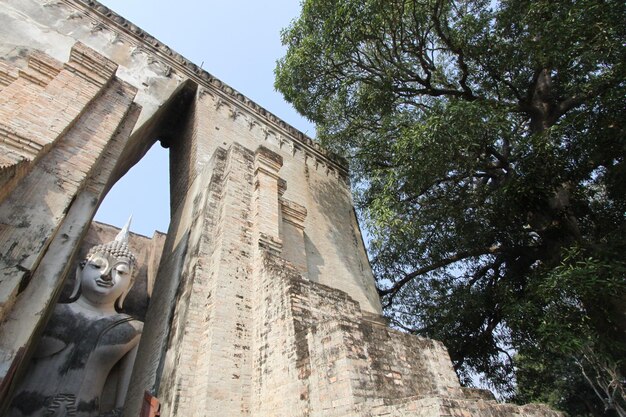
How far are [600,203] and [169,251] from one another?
1055 centimetres

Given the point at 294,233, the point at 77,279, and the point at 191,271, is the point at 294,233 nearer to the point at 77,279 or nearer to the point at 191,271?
the point at 191,271

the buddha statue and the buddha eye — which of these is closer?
the buddha statue

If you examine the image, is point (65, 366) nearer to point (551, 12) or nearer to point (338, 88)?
point (338, 88)

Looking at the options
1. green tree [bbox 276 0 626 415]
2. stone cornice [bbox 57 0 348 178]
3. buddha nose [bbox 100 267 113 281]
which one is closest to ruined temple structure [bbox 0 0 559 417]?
stone cornice [bbox 57 0 348 178]

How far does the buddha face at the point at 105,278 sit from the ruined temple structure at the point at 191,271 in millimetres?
1237

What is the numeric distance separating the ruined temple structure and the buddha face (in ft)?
4.06

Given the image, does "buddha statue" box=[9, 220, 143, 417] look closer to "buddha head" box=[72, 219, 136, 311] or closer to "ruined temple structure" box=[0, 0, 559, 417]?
"buddha head" box=[72, 219, 136, 311]

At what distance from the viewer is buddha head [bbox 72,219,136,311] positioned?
7.53m

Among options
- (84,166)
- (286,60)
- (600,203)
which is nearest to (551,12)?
(600,203)

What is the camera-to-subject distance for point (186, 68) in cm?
987

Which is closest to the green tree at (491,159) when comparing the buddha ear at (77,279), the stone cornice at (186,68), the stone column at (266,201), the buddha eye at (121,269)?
the stone cornice at (186,68)

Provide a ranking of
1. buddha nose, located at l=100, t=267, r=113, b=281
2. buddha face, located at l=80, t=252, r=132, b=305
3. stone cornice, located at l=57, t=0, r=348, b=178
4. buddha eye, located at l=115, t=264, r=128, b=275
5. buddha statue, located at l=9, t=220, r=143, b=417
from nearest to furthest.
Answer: buddha statue, located at l=9, t=220, r=143, b=417, buddha face, located at l=80, t=252, r=132, b=305, buddha nose, located at l=100, t=267, r=113, b=281, buddha eye, located at l=115, t=264, r=128, b=275, stone cornice, located at l=57, t=0, r=348, b=178

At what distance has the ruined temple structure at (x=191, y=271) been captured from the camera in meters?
3.78

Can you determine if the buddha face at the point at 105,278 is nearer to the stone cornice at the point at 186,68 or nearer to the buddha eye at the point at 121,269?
the buddha eye at the point at 121,269
